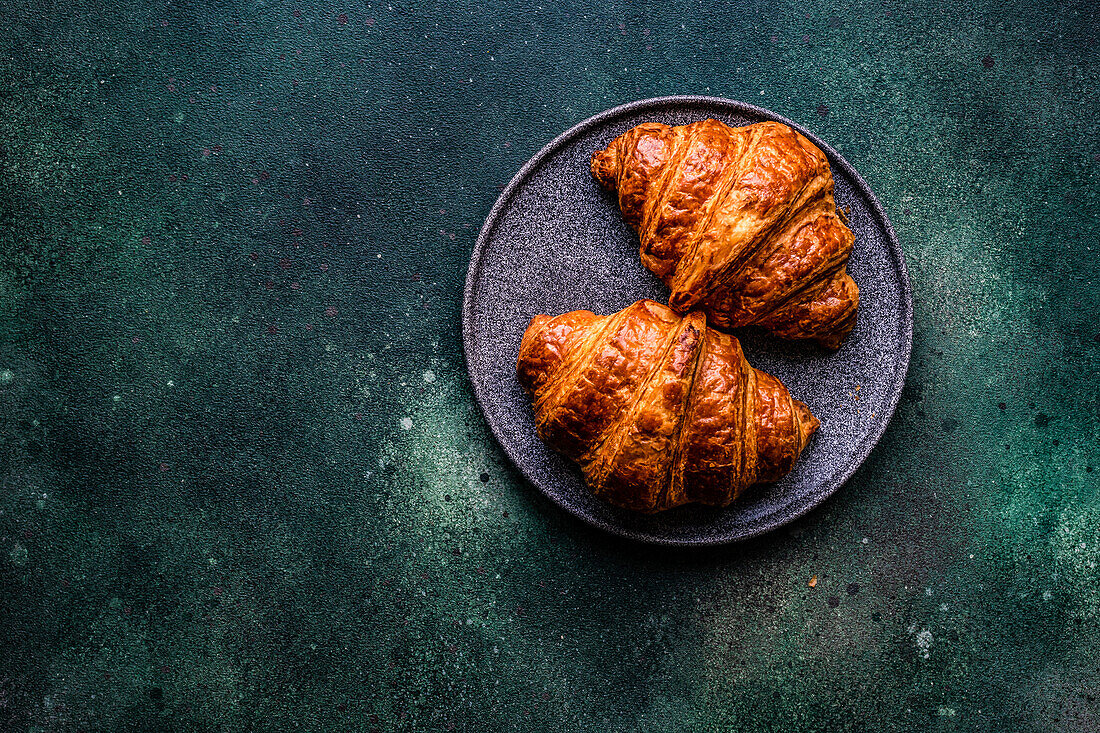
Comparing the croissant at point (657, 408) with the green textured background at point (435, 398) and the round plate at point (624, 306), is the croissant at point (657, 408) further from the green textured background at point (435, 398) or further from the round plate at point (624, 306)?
the green textured background at point (435, 398)

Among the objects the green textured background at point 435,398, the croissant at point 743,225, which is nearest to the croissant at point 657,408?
the croissant at point 743,225

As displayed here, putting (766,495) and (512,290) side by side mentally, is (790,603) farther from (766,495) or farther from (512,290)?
(512,290)

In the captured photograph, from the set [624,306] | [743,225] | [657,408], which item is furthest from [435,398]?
[743,225]

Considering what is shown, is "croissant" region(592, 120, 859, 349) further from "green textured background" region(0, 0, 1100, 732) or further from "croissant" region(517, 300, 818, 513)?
"green textured background" region(0, 0, 1100, 732)

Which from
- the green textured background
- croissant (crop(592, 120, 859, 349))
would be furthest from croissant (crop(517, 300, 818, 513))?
the green textured background

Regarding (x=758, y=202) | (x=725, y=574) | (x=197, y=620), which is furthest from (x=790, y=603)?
(x=197, y=620)

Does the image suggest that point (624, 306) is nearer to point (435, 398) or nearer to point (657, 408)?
point (657, 408)

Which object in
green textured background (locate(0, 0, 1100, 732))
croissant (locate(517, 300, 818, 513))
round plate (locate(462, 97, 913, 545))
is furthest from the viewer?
green textured background (locate(0, 0, 1100, 732))
